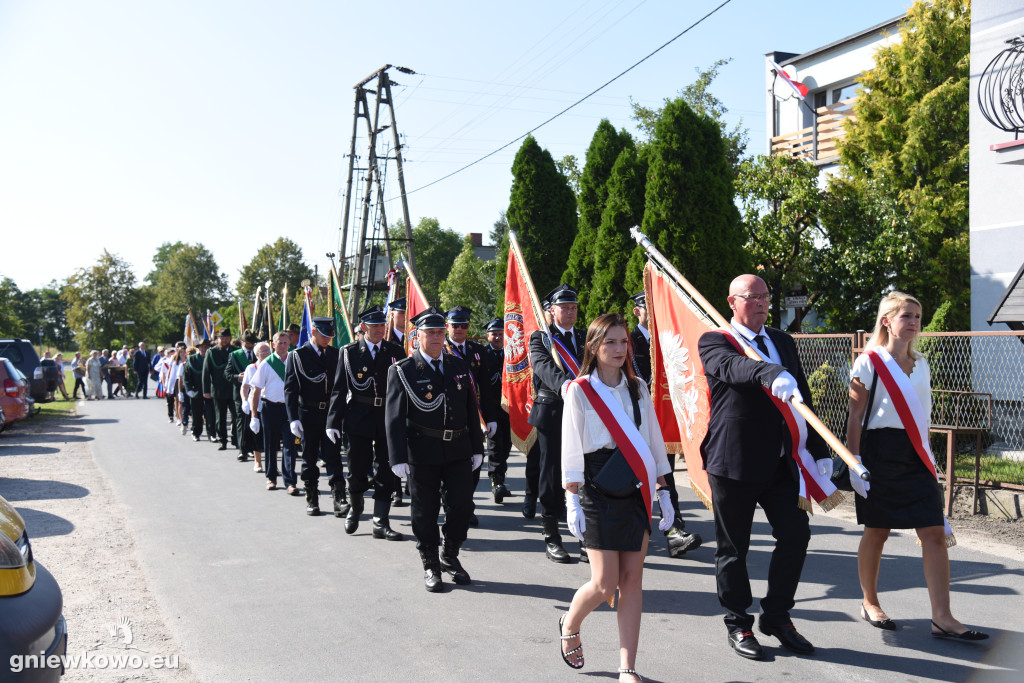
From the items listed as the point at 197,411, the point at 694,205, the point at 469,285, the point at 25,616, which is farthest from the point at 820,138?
the point at 25,616

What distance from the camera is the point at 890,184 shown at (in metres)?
16.0

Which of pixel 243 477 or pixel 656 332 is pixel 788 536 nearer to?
pixel 656 332

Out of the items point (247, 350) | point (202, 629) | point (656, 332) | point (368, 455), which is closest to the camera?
point (202, 629)

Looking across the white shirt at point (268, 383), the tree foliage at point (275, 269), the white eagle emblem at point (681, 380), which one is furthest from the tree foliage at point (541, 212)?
the tree foliage at point (275, 269)

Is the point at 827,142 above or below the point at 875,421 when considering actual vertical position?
above

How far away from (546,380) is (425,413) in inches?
37.4

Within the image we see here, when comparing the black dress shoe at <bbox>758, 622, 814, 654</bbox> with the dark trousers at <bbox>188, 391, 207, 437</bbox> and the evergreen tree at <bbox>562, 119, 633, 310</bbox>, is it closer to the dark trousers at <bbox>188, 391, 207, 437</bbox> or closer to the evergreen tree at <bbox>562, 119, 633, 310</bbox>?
the evergreen tree at <bbox>562, 119, 633, 310</bbox>

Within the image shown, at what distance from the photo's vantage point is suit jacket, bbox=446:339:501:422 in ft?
25.8

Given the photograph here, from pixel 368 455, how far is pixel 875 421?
4.79m

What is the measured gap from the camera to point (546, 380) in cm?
630

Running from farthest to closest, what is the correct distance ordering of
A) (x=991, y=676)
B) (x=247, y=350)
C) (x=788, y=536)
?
(x=247, y=350) → (x=788, y=536) → (x=991, y=676)

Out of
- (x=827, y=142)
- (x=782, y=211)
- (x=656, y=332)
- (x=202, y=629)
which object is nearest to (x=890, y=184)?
(x=782, y=211)

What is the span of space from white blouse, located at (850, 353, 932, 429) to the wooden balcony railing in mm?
17551

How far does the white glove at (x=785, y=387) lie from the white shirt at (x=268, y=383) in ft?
24.8
